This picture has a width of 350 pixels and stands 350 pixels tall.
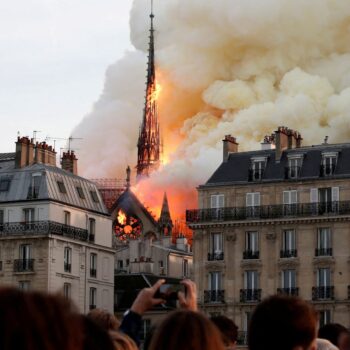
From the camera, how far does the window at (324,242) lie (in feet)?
224

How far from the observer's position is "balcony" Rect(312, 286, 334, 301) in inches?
2653

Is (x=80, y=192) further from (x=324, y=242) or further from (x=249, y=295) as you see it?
(x=324, y=242)

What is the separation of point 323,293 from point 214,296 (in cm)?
608

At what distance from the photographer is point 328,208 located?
226 ft

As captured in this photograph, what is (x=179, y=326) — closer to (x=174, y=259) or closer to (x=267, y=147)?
(x=267, y=147)

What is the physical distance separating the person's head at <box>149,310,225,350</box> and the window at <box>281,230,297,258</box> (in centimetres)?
6174

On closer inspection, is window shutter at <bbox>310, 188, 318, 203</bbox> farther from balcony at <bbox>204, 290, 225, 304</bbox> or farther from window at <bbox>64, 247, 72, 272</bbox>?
window at <bbox>64, 247, 72, 272</bbox>

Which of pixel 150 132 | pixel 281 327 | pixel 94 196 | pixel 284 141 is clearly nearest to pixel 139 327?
pixel 281 327

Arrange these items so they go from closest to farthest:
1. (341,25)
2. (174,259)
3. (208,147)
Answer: (174,259) < (208,147) < (341,25)

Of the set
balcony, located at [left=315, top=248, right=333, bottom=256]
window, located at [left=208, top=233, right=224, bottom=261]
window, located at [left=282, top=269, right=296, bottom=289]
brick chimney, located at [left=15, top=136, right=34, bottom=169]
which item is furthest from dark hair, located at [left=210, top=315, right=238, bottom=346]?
brick chimney, located at [left=15, top=136, right=34, bottom=169]

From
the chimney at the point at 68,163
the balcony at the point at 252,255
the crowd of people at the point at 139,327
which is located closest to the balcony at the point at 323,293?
the balcony at the point at 252,255

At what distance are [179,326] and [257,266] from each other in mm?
62624

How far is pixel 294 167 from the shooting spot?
233ft

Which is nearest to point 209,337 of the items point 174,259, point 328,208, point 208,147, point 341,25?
point 328,208
